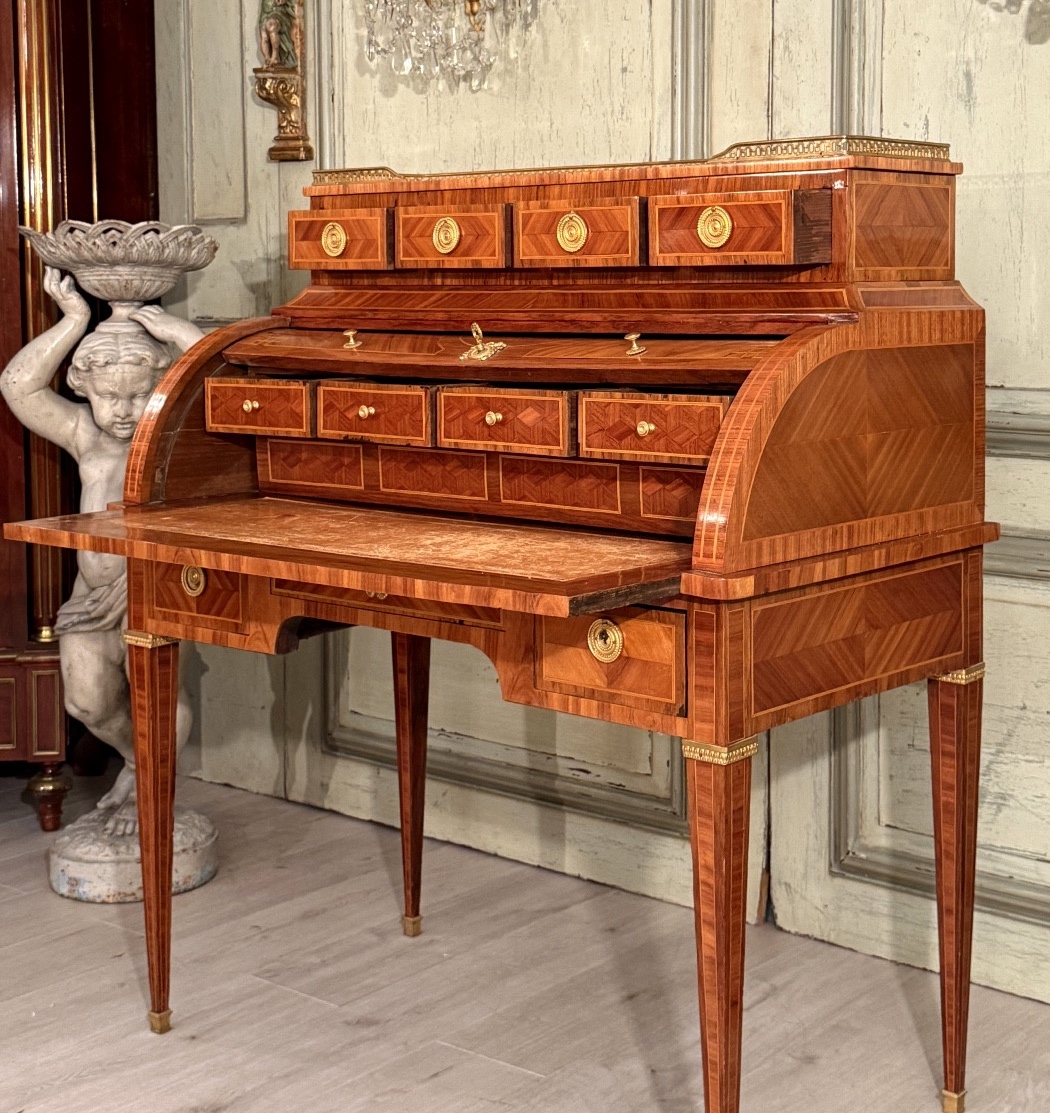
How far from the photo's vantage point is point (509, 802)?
12.6ft

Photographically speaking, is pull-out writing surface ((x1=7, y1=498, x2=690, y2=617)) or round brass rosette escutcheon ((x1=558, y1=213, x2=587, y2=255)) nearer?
pull-out writing surface ((x1=7, y1=498, x2=690, y2=617))

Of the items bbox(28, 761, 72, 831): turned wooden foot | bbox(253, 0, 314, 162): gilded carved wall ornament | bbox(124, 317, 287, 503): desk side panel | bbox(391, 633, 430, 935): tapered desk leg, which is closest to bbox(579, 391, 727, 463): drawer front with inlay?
→ bbox(124, 317, 287, 503): desk side panel

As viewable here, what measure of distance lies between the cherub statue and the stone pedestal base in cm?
5

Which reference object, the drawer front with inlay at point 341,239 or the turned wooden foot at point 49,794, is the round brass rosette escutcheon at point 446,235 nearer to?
the drawer front with inlay at point 341,239

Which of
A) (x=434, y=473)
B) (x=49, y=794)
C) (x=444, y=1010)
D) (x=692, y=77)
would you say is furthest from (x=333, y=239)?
(x=49, y=794)

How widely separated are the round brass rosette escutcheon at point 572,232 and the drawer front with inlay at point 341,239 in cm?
37

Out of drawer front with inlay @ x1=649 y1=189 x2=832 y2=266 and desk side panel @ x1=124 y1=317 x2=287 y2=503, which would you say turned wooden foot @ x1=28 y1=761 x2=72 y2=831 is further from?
drawer front with inlay @ x1=649 y1=189 x2=832 y2=266

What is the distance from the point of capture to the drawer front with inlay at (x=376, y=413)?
266 cm

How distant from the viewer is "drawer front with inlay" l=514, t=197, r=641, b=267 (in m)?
2.52

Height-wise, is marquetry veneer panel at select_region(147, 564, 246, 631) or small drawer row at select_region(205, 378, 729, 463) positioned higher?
small drawer row at select_region(205, 378, 729, 463)

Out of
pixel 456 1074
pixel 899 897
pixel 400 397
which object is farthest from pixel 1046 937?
pixel 400 397

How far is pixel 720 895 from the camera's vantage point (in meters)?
2.20

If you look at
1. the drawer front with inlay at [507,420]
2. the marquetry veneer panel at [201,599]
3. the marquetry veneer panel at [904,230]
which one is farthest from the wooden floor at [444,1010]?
the marquetry veneer panel at [904,230]

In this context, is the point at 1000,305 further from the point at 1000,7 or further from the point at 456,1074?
the point at 456,1074
